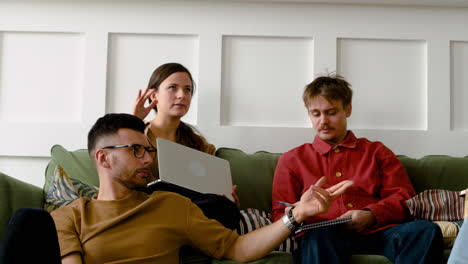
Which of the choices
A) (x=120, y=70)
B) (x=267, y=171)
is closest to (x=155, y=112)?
(x=120, y=70)

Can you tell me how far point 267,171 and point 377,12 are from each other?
1.03m

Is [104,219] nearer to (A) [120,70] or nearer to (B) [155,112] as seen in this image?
(B) [155,112]

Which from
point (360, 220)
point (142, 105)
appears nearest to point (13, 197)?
point (142, 105)

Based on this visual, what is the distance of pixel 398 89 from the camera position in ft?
9.11

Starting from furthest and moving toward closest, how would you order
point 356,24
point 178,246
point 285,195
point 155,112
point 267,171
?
1. point 356,24
2. point 155,112
3. point 267,171
4. point 285,195
5. point 178,246

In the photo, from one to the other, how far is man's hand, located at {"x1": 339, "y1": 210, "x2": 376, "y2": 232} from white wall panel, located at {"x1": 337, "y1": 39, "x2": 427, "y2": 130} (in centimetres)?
77

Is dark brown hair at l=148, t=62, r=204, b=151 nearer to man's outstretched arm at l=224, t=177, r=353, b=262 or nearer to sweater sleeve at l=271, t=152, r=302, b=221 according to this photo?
sweater sleeve at l=271, t=152, r=302, b=221

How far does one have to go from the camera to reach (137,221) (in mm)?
1635

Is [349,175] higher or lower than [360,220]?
higher

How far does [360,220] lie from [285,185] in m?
0.36

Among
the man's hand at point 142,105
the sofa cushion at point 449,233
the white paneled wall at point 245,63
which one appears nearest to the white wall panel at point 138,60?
the white paneled wall at point 245,63

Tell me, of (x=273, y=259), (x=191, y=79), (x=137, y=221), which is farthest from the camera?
(x=191, y=79)

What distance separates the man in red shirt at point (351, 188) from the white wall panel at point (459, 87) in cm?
61

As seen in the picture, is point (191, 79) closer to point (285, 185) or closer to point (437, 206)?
point (285, 185)
